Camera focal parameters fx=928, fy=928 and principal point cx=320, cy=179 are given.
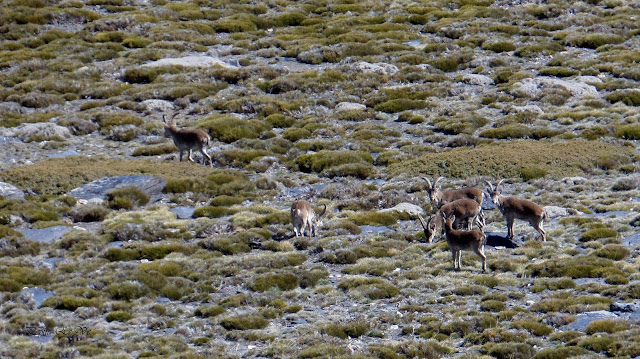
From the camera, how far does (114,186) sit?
34.6 m

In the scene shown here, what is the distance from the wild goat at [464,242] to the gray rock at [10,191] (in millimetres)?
17143

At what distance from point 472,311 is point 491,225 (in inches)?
319

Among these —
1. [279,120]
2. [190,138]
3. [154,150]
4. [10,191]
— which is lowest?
[279,120]

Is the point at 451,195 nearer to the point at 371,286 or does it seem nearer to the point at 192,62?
the point at 371,286

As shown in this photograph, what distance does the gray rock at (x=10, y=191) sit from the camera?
33.8m

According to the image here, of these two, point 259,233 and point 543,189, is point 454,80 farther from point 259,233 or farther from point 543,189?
point 259,233

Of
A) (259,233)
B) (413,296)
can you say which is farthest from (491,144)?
(413,296)

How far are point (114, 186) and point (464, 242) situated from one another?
15678 millimetres

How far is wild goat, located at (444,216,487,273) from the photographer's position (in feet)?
77.5

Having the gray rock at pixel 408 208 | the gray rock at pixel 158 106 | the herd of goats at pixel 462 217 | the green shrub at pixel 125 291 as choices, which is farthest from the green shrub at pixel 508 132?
the green shrub at pixel 125 291

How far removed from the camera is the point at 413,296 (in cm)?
2322

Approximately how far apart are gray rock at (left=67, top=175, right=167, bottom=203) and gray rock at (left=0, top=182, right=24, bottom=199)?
179 cm

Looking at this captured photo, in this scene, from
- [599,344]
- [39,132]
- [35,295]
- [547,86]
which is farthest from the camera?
[547,86]

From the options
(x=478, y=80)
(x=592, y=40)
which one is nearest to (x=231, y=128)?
(x=478, y=80)
